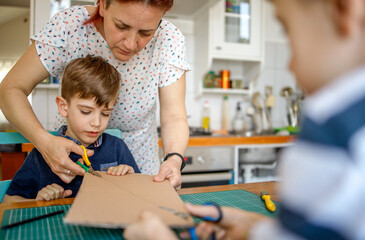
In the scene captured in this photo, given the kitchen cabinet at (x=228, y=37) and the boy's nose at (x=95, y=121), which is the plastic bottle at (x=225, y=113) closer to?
the kitchen cabinet at (x=228, y=37)

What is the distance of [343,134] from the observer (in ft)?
1.04

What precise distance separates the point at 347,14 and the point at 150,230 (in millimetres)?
394

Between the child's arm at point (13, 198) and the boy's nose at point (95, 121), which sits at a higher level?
the boy's nose at point (95, 121)

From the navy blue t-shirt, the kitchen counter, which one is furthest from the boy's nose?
the kitchen counter

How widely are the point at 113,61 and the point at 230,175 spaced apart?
130cm

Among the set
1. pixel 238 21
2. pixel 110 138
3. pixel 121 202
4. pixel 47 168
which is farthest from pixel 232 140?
pixel 121 202

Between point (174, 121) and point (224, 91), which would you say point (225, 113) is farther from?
point (174, 121)

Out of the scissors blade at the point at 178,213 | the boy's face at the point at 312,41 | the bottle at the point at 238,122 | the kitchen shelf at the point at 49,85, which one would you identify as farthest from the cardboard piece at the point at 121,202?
the bottle at the point at 238,122

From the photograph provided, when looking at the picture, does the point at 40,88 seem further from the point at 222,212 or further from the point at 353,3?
the point at 353,3

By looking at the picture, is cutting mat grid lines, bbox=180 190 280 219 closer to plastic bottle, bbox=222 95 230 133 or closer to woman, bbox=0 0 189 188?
woman, bbox=0 0 189 188

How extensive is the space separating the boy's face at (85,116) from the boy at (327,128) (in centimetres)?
82

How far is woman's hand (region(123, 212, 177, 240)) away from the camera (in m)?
0.48

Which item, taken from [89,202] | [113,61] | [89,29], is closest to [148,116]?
[113,61]

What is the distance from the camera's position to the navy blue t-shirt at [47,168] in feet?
3.42
